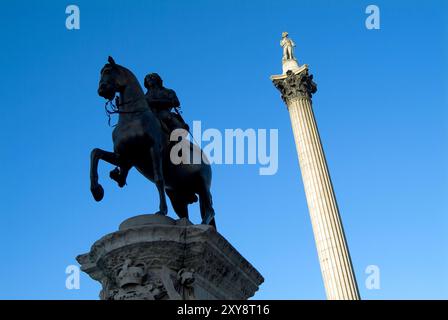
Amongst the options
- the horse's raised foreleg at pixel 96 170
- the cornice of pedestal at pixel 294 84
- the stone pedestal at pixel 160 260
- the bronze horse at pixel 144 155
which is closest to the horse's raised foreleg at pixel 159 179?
the bronze horse at pixel 144 155

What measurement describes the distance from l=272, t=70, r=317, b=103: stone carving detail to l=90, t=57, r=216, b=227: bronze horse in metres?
20.5

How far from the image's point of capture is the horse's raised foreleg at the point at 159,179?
6821 millimetres

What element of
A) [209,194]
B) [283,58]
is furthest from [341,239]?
[209,194]

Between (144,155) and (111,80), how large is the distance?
1046 millimetres

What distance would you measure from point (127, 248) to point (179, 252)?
0.55 m

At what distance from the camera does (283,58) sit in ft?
97.8

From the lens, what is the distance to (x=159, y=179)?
6.88 meters

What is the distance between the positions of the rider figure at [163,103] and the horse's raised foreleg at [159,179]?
0.78 metres

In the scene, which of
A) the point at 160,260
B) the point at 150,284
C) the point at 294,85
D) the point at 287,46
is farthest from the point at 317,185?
the point at 150,284

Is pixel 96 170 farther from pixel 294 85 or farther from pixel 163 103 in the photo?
pixel 294 85

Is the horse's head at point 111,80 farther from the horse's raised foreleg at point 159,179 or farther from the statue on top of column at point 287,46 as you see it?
the statue on top of column at point 287,46
